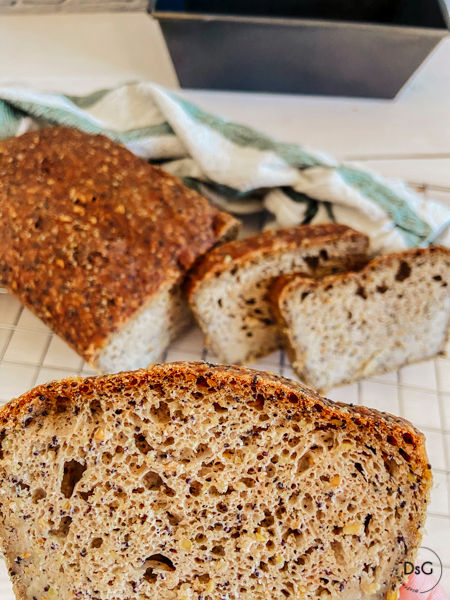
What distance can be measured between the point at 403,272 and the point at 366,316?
202 mm

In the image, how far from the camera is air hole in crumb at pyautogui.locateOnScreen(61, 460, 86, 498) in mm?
1464

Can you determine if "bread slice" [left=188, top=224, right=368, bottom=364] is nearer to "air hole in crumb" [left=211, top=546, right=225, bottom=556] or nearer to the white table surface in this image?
the white table surface

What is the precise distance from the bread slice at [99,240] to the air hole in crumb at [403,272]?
60cm

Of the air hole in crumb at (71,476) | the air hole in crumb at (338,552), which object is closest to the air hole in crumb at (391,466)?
the air hole in crumb at (338,552)

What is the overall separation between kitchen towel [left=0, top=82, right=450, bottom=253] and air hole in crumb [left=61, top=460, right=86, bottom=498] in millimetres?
1158

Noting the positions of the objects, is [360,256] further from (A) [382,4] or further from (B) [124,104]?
(A) [382,4]

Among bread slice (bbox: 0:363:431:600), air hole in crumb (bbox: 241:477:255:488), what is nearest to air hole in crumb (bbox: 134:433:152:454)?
bread slice (bbox: 0:363:431:600)

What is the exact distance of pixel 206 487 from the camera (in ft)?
4.76

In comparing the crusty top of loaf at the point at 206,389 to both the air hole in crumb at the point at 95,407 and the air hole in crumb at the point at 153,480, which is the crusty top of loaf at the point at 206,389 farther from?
the air hole in crumb at the point at 153,480

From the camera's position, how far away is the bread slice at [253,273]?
1842 millimetres

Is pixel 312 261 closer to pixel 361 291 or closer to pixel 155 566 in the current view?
pixel 361 291

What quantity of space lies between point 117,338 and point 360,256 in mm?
920

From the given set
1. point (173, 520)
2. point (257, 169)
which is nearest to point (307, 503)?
point (173, 520)

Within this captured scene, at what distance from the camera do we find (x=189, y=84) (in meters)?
2.67
